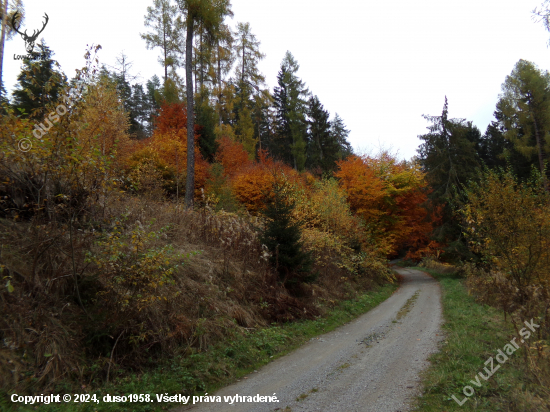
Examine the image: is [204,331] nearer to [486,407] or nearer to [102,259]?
[102,259]

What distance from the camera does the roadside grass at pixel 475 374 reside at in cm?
451

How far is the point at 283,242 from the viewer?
36.4 ft

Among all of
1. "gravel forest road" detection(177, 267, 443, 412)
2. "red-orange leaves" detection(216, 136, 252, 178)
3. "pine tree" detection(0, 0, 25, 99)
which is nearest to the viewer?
"gravel forest road" detection(177, 267, 443, 412)

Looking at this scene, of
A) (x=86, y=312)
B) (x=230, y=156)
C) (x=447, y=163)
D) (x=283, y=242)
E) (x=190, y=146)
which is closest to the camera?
(x=86, y=312)

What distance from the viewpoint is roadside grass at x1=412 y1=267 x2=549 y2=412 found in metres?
4.51

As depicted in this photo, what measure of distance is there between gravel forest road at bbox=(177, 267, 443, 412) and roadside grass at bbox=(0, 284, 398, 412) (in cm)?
29

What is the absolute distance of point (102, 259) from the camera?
527cm

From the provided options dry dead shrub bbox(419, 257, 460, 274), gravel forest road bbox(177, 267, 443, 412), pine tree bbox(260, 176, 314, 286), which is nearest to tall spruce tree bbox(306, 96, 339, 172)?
dry dead shrub bbox(419, 257, 460, 274)

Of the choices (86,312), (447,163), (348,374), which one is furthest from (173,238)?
(447,163)

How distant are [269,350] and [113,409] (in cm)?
376

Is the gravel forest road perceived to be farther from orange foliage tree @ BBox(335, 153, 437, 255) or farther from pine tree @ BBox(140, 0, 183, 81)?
pine tree @ BBox(140, 0, 183, 81)

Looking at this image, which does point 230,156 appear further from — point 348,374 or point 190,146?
point 348,374

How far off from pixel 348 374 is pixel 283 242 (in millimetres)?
5558

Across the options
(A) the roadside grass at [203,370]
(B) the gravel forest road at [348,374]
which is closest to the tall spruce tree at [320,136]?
(B) the gravel forest road at [348,374]
